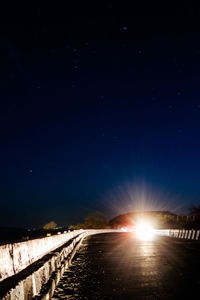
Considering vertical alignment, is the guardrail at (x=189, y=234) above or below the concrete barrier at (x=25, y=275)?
below

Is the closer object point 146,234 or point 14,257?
point 14,257

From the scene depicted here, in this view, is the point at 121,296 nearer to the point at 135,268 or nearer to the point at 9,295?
the point at 9,295

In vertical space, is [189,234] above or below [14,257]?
below

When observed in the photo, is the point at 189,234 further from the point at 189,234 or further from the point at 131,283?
the point at 131,283

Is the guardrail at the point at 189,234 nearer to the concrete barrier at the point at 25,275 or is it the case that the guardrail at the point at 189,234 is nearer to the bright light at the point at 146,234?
the bright light at the point at 146,234

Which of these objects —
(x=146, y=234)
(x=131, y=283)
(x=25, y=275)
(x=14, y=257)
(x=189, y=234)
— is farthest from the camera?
(x=146, y=234)

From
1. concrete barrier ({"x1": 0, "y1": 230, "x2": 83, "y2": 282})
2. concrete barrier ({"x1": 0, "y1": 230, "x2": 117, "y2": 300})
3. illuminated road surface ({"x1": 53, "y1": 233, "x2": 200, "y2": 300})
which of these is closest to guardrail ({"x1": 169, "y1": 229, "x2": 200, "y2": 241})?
illuminated road surface ({"x1": 53, "y1": 233, "x2": 200, "y2": 300})

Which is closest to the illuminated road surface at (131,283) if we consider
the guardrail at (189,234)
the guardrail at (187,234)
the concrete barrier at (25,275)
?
the concrete barrier at (25,275)

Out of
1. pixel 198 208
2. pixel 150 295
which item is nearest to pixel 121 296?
→ pixel 150 295

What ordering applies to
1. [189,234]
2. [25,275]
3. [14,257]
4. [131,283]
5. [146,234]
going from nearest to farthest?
1. [25,275]
2. [14,257]
3. [131,283]
4. [189,234]
5. [146,234]

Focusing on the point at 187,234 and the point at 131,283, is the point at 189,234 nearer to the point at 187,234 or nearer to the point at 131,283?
the point at 187,234

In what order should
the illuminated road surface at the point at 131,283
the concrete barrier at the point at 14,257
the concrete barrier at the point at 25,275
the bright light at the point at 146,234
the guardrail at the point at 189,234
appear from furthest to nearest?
1. the bright light at the point at 146,234
2. the guardrail at the point at 189,234
3. the illuminated road surface at the point at 131,283
4. the concrete barrier at the point at 14,257
5. the concrete barrier at the point at 25,275

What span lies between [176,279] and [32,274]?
11.2 feet

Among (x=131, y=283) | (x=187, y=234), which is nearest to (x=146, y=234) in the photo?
(x=187, y=234)
